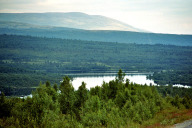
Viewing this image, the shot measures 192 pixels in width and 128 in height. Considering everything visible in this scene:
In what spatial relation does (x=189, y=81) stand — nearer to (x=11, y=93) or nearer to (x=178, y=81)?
(x=178, y=81)

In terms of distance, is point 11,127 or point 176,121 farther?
point 176,121

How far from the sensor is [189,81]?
19588 centimetres

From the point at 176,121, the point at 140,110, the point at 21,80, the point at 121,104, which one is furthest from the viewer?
the point at 21,80

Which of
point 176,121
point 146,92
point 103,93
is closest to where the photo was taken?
point 176,121

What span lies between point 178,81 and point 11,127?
188554mm

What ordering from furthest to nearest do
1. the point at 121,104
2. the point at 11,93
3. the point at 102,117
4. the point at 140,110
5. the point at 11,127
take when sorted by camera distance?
the point at 11,93
the point at 121,104
the point at 140,110
the point at 102,117
the point at 11,127

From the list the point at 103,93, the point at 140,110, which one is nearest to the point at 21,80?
the point at 103,93

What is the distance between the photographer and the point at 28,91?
159875 millimetres

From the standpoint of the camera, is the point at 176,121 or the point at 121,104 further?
the point at 121,104

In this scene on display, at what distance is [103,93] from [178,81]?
152460mm

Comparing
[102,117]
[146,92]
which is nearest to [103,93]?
[146,92]

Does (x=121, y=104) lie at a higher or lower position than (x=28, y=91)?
higher

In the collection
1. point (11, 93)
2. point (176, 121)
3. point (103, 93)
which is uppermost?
point (176, 121)

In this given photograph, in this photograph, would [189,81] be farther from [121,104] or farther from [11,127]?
[11,127]
